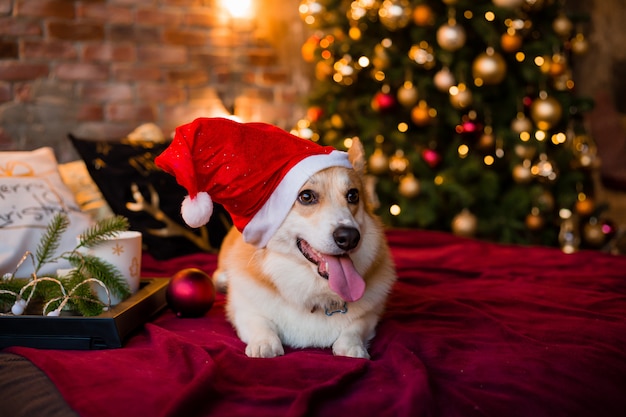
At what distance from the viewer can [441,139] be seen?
3.54 metres

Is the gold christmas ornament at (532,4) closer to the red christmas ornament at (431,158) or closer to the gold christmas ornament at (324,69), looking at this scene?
the red christmas ornament at (431,158)

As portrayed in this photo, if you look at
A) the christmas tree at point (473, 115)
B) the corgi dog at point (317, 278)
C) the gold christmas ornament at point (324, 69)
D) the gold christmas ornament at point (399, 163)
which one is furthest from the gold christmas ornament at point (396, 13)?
the corgi dog at point (317, 278)

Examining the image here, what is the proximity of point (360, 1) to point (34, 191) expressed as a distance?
2211 millimetres

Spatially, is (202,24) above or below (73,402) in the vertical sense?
above

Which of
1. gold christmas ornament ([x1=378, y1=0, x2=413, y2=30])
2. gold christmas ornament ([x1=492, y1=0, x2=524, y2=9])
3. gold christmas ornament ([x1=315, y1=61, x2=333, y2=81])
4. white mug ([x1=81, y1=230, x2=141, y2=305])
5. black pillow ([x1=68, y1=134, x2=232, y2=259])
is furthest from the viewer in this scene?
gold christmas ornament ([x1=315, y1=61, x2=333, y2=81])

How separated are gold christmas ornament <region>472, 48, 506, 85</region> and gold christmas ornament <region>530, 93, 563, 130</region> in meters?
0.29

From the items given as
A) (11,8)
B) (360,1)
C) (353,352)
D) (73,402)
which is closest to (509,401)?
(353,352)

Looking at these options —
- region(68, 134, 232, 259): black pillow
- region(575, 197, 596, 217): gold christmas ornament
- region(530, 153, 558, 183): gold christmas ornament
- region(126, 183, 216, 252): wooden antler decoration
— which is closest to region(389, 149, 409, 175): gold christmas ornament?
region(530, 153, 558, 183): gold christmas ornament

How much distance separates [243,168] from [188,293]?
19.0 inches

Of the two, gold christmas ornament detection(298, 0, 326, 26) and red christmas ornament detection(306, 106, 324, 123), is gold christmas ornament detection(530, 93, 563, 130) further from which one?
gold christmas ornament detection(298, 0, 326, 26)

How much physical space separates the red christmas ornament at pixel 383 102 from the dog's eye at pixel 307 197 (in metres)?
2.03

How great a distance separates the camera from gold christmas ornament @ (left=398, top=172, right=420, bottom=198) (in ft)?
10.7

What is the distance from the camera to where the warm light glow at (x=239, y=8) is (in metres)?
3.80

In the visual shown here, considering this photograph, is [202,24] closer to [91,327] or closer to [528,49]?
[528,49]
